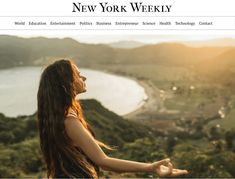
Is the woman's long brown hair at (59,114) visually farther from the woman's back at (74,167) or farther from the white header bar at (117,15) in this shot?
the white header bar at (117,15)

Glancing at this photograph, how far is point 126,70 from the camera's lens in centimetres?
761

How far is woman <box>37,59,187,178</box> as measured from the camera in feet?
5.31

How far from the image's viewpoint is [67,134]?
164 centimetres

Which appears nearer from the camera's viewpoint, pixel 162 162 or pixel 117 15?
pixel 162 162

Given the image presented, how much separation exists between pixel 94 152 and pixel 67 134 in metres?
0.11

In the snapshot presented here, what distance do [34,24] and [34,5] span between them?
0.24 meters

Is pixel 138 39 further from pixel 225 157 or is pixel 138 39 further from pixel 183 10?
pixel 225 157

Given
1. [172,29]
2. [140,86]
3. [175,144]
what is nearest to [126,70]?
[140,86]

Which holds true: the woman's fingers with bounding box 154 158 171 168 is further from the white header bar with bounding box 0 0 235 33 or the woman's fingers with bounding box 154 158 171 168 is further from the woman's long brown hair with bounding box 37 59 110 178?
the white header bar with bounding box 0 0 235 33

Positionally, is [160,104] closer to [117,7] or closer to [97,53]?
[97,53]

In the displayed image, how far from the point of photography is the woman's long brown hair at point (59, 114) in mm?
1653

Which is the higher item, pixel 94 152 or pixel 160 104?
pixel 94 152

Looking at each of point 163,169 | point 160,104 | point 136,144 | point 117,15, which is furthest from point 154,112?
point 163,169

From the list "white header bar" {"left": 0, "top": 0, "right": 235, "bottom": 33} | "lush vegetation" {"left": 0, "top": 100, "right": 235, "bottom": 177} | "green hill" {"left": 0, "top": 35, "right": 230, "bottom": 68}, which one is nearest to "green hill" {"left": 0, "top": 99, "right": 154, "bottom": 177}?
"lush vegetation" {"left": 0, "top": 100, "right": 235, "bottom": 177}
